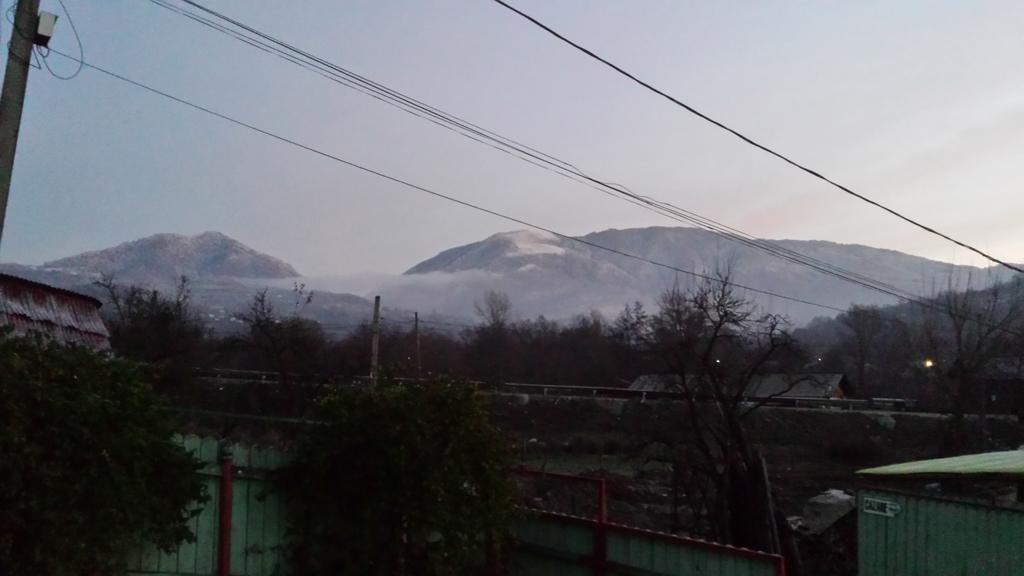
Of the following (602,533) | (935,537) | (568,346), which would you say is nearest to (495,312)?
(568,346)

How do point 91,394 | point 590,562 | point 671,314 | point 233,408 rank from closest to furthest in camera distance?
point 91,394 < point 590,562 < point 671,314 < point 233,408

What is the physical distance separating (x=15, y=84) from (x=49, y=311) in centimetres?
917

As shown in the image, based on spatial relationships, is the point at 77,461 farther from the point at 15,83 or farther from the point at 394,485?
the point at 15,83

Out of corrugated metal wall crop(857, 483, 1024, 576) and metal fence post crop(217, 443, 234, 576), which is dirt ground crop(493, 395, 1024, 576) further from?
metal fence post crop(217, 443, 234, 576)

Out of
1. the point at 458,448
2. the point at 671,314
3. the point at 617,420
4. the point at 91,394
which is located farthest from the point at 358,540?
the point at 617,420

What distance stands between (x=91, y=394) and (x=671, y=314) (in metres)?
30.9

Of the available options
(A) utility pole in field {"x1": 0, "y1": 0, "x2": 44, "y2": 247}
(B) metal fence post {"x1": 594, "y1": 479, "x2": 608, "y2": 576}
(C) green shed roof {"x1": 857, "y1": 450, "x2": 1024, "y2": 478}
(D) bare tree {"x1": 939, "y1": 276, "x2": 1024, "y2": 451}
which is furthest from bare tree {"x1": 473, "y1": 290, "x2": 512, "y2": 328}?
(A) utility pole in field {"x1": 0, "y1": 0, "x2": 44, "y2": 247}

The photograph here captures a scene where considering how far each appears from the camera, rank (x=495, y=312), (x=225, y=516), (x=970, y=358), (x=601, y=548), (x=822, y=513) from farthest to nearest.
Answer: (x=495, y=312), (x=970, y=358), (x=822, y=513), (x=601, y=548), (x=225, y=516)

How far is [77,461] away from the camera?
22.5ft

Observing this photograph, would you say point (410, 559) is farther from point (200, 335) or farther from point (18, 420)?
point (200, 335)

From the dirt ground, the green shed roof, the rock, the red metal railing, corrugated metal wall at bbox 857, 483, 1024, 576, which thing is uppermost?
the green shed roof

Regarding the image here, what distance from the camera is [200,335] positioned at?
169ft

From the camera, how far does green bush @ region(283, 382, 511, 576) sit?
883 centimetres

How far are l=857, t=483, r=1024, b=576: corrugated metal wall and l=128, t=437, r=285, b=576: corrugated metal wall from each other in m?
7.87
